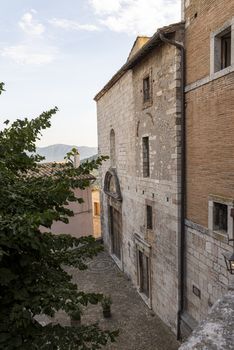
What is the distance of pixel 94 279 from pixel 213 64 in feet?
37.4

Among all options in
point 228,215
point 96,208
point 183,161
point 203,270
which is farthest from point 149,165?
point 96,208

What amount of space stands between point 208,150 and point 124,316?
286 inches

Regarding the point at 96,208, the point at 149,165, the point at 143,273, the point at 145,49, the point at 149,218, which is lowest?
the point at 96,208

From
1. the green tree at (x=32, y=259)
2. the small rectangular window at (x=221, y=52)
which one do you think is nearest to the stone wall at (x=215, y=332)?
the green tree at (x=32, y=259)

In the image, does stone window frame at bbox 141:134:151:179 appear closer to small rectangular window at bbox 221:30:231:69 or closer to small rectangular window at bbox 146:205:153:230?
small rectangular window at bbox 146:205:153:230

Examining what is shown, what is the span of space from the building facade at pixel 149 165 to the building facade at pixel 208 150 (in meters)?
0.49

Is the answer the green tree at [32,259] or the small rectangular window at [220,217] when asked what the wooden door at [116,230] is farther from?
the green tree at [32,259]

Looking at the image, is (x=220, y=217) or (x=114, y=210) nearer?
(x=220, y=217)

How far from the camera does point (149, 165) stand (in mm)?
11078

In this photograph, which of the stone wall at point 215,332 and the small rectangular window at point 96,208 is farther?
the small rectangular window at point 96,208

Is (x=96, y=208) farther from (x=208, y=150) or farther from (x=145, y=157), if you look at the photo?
(x=208, y=150)

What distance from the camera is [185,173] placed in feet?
28.9

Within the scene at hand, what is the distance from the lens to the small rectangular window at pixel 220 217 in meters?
7.33

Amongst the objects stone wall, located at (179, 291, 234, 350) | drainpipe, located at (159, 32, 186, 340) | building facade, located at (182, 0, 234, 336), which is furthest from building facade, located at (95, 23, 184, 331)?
stone wall, located at (179, 291, 234, 350)
